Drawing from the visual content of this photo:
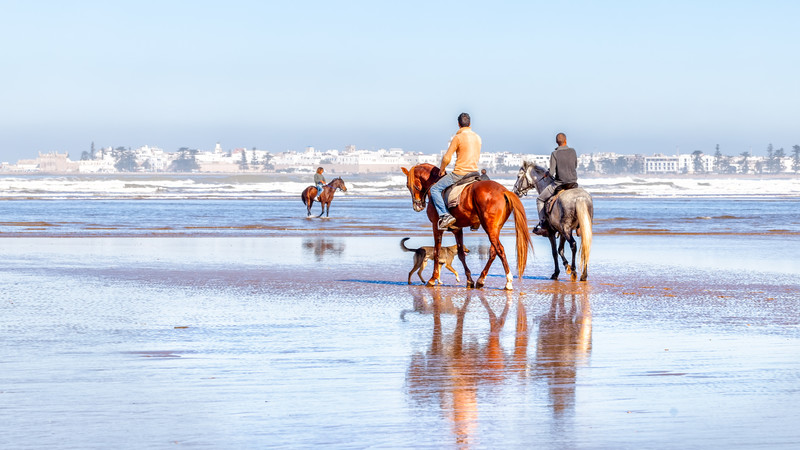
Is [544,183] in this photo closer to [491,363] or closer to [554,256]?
[554,256]

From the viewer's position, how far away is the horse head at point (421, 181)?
1273 cm

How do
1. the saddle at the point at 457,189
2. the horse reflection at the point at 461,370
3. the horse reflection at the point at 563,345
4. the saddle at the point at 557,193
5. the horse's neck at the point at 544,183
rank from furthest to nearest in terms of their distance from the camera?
the horse's neck at the point at 544,183, the saddle at the point at 557,193, the saddle at the point at 457,189, the horse reflection at the point at 563,345, the horse reflection at the point at 461,370

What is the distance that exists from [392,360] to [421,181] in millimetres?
5839

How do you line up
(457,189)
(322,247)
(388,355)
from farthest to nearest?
(322,247) → (457,189) → (388,355)

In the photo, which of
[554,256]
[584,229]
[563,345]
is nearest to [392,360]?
[563,345]

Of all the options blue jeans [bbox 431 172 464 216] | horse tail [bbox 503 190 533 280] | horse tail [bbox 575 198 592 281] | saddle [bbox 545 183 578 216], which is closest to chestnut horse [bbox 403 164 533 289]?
horse tail [bbox 503 190 533 280]

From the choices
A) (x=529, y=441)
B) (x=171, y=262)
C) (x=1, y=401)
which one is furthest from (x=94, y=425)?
(x=171, y=262)

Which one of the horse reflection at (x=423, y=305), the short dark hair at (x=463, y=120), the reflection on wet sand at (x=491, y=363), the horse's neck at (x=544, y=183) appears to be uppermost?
the short dark hair at (x=463, y=120)

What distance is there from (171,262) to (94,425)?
10.7 metres

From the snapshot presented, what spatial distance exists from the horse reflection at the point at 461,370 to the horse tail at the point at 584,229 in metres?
3.50

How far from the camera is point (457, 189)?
12.3 metres

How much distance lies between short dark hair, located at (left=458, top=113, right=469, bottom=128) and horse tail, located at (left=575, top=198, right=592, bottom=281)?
183 cm

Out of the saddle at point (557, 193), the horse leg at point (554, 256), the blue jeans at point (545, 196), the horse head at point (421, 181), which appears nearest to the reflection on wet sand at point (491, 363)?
the horse head at point (421, 181)

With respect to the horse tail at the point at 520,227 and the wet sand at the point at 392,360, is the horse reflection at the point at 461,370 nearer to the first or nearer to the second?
the wet sand at the point at 392,360
